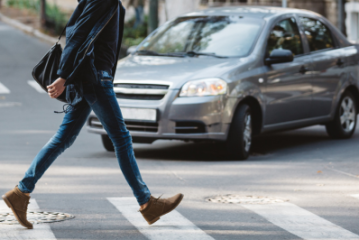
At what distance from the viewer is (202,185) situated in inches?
268

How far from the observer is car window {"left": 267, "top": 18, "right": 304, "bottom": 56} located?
9.02 meters

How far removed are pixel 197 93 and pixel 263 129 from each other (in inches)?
42.1

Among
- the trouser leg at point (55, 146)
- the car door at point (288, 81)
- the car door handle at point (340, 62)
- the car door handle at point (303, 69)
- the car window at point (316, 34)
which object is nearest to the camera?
the trouser leg at point (55, 146)

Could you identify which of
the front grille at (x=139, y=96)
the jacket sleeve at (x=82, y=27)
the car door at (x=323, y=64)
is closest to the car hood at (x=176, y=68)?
the front grille at (x=139, y=96)

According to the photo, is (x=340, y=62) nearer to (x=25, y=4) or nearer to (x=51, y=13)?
(x=51, y=13)

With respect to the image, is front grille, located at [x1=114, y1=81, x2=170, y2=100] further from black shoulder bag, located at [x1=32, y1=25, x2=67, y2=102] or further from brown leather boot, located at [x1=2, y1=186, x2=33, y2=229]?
brown leather boot, located at [x1=2, y1=186, x2=33, y2=229]

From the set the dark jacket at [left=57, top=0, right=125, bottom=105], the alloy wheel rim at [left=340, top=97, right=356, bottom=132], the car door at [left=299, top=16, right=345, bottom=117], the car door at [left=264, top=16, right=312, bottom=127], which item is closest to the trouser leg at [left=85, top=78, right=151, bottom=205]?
the dark jacket at [left=57, top=0, right=125, bottom=105]

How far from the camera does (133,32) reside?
27.3 m

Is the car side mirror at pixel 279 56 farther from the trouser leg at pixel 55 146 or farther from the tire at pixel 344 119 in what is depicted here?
the trouser leg at pixel 55 146

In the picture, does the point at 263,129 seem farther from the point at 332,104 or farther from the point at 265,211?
the point at 265,211

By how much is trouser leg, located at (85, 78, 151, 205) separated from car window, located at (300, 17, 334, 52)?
16.7 feet

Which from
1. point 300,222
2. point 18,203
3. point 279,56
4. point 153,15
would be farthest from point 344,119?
point 153,15

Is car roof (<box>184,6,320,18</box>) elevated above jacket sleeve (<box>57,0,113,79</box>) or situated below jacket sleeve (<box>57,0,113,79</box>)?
below

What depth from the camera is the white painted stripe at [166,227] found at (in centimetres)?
488
